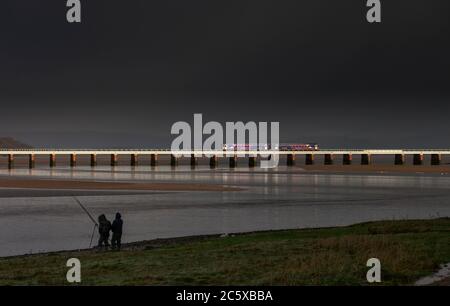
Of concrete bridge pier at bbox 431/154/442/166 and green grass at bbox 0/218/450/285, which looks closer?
green grass at bbox 0/218/450/285

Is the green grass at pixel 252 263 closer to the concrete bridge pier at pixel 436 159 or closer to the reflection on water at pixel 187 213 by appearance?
the reflection on water at pixel 187 213

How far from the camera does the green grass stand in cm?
1590

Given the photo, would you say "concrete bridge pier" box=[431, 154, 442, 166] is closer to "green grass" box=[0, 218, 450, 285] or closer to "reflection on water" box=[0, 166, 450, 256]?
"reflection on water" box=[0, 166, 450, 256]

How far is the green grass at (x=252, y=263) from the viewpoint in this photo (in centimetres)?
1590

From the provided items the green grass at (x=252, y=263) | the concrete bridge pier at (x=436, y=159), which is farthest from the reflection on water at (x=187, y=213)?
the concrete bridge pier at (x=436, y=159)

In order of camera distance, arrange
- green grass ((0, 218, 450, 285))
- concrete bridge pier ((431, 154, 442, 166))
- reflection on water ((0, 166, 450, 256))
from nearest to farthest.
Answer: green grass ((0, 218, 450, 285)) → reflection on water ((0, 166, 450, 256)) → concrete bridge pier ((431, 154, 442, 166))

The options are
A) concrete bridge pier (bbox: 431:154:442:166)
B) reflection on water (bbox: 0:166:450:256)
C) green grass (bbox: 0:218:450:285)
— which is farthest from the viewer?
concrete bridge pier (bbox: 431:154:442:166)

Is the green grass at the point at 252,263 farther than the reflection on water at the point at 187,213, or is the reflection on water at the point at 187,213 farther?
the reflection on water at the point at 187,213

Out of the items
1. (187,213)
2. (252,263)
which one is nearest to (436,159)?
(187,213)

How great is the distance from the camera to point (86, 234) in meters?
29.7

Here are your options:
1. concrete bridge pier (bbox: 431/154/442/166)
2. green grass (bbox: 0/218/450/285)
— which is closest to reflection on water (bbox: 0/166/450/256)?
green grass (bbox: 0/218/450/285)

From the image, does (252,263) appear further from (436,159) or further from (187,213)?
(436,159)

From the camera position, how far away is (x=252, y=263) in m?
18.3
